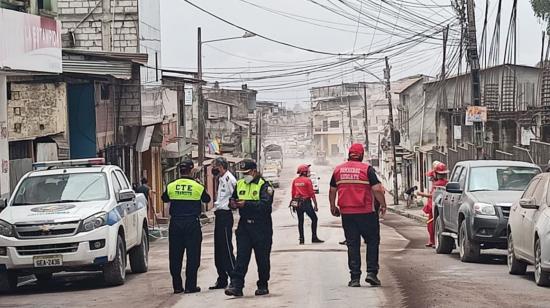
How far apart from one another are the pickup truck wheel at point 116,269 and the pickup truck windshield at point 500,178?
6560mm

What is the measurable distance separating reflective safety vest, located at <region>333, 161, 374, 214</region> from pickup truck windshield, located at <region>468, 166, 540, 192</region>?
212 inches

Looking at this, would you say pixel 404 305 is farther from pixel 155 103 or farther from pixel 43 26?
pixel 155 103

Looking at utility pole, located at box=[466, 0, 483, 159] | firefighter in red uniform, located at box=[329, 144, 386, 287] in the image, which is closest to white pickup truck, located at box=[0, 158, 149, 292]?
firefighter in red uniform, located at box=[329, 144, 386, 287]

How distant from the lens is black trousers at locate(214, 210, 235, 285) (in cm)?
1398

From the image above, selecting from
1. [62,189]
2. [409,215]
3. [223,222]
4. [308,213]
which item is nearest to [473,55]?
[308,213]

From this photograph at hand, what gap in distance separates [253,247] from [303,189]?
11.1 metres

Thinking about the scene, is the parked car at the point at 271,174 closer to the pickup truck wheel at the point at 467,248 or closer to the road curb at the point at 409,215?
the road curb at the point at 409,215

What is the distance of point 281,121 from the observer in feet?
497

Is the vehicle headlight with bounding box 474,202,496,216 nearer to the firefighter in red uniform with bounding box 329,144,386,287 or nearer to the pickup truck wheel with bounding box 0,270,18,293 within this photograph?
the firefighter in red uniform with bounding box 329,144,386,287

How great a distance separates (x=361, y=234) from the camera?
13.5m

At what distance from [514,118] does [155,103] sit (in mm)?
13821

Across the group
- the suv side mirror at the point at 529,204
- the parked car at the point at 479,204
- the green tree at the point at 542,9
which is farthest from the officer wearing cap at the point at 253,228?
the green tree at the point at 542,9

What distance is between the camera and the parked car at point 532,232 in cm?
1336

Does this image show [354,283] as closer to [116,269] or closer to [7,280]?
[116,269]
